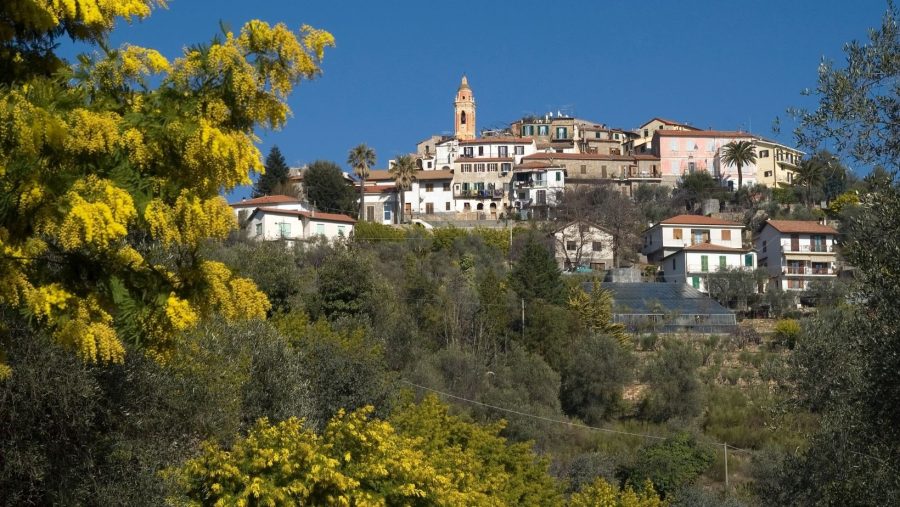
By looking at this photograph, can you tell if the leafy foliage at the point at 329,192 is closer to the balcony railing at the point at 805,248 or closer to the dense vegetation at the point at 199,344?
the balcony railing at the point at 805,248

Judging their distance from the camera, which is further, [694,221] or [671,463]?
[694,221]

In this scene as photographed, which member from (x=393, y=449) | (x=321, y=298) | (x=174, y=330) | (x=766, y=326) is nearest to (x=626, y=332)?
(x=766, y=326)

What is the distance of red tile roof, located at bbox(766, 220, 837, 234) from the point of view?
96.7 metres

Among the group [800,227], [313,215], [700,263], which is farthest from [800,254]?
[313,215]

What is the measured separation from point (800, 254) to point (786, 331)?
25972 mm

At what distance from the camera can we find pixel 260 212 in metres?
92.4

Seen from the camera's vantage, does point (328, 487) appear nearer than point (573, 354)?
Yes

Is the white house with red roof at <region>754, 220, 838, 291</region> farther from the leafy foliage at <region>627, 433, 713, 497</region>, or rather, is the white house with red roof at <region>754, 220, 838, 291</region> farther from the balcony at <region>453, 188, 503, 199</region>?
the leafy foliage at <region>627, 433, 713, 497</region>

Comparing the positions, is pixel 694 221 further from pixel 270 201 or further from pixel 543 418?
pixel 543 418

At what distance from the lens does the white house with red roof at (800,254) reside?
310 ft

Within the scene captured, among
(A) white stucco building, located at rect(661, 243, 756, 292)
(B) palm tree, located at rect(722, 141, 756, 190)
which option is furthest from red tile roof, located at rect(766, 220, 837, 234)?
(B) palm tree, located at rect(722, 141, 756, 190)

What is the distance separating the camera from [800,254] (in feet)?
315

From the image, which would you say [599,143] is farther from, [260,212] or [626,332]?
[626,332]

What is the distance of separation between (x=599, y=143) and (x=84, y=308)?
136613mm
